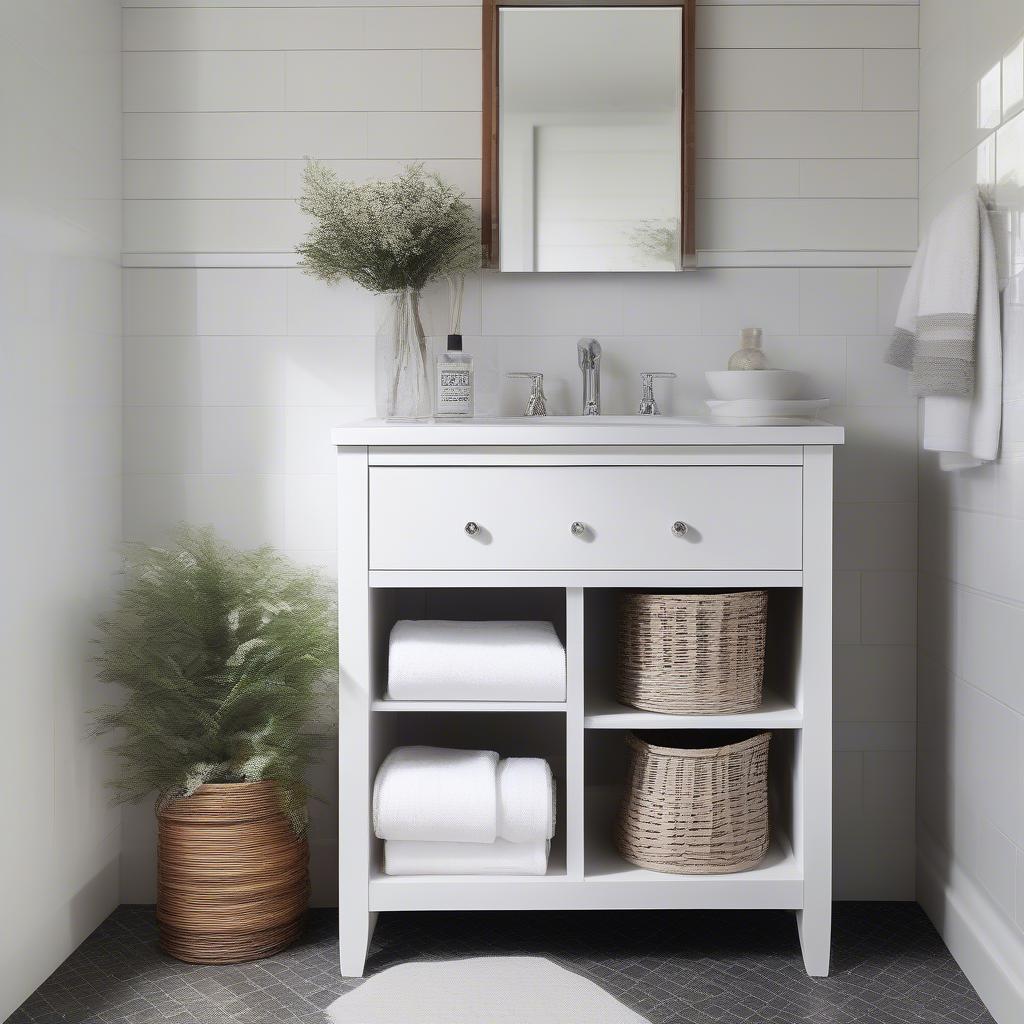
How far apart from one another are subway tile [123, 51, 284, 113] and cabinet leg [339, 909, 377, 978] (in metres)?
1.61

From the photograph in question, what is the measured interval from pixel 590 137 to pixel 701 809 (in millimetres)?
1345

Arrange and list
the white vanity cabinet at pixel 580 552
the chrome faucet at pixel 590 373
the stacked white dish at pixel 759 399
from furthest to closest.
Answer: the chrome faucet at pixel 590 373
the stacked white dish at pixel 759 399
the white vanity cabinet at pixel 580 552

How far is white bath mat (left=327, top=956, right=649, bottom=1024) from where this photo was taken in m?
1.76

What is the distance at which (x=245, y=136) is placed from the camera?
2250mm

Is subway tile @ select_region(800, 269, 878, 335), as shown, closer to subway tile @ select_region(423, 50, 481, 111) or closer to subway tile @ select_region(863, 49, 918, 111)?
subway tile @ select_region(863, 49, 918, 111)

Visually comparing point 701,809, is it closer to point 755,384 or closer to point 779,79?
point 755,384

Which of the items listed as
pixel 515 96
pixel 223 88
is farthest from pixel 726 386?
pixel 223 88

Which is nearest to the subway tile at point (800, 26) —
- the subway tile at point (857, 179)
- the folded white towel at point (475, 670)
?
the subway tile at point (857, 179)

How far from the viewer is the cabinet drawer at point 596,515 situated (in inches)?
72.3

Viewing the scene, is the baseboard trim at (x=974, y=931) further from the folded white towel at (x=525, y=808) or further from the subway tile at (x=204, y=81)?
the subway tile at (x=204, y=81)

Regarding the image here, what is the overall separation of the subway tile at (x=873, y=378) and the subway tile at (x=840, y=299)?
34mm

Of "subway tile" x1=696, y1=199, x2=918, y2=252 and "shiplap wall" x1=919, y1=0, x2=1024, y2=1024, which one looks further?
"subway tile" x1=696, y1=199, x2=918, y2=252

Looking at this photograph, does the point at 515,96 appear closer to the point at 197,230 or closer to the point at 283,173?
the point at 283,173

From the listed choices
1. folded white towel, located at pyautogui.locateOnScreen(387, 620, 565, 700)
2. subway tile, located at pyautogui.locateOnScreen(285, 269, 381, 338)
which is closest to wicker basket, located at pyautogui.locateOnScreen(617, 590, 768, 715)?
folded white towel, located at pyautogui.locateOnScreen(387, 620, 565, 700)
